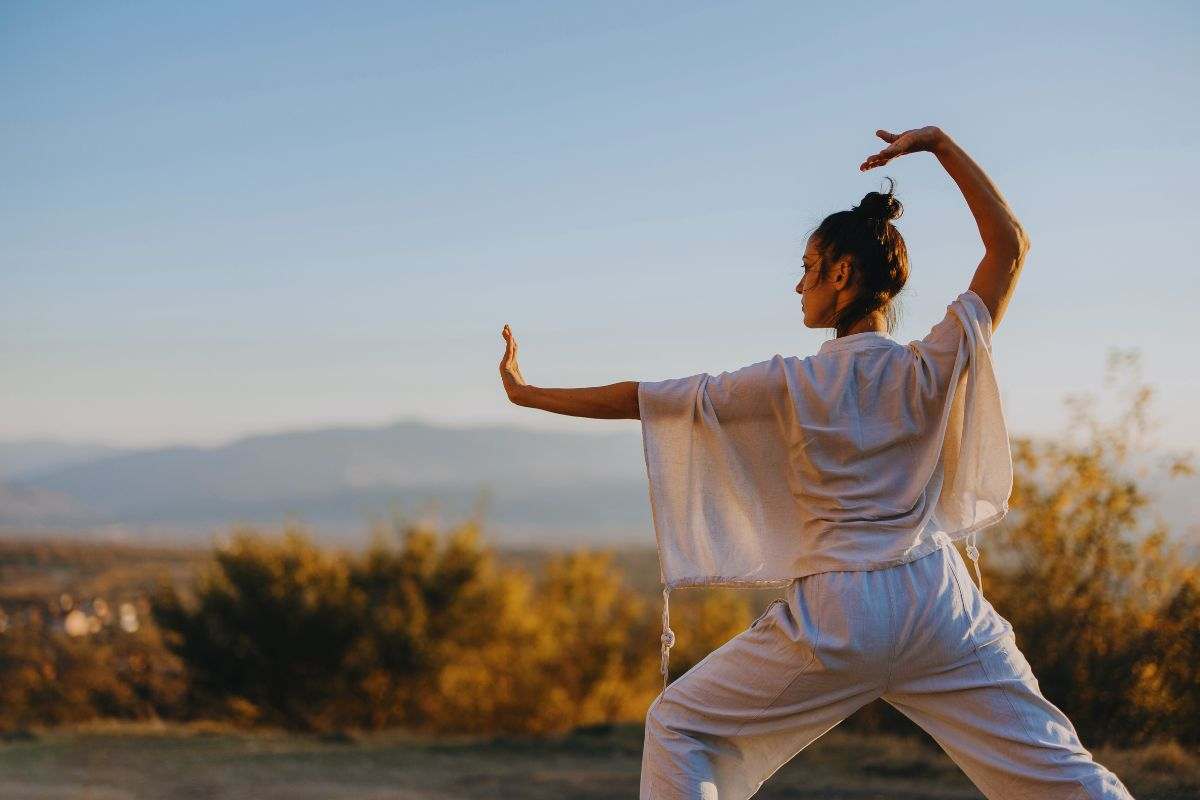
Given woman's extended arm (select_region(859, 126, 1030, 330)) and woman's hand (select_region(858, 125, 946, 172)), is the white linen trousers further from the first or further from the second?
woman's hand (select_region(858, 125, 946, 172))

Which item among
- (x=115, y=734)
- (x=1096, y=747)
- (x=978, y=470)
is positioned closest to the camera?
(x=978, y=470)

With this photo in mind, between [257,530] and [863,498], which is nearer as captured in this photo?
[863,498]

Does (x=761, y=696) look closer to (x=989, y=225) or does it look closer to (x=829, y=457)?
(x=829, y=457)

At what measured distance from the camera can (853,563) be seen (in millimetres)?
2434

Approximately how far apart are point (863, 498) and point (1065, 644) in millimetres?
4882

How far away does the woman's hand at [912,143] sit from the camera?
8.53 ft

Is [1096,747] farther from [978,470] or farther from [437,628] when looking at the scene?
[437,628]

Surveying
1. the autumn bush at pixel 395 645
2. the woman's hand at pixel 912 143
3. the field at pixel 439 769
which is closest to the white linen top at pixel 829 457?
the woman's hand at pixel 912 143

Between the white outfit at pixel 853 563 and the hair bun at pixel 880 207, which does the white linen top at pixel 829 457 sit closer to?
the white outfit at pixel 853 563

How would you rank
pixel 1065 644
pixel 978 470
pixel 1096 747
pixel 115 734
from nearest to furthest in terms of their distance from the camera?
1. pixel 978 470
2. pixel 1096 747
3. pixel 1065 644
4. pixel 115 734

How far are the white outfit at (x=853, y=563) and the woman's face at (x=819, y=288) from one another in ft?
0.28

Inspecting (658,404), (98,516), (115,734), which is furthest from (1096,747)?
(98,516)

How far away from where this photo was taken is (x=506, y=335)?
9.12 ft

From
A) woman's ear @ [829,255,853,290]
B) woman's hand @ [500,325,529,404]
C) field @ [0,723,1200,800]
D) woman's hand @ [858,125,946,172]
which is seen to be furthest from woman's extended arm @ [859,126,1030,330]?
field @ [0,723,1200,800]
